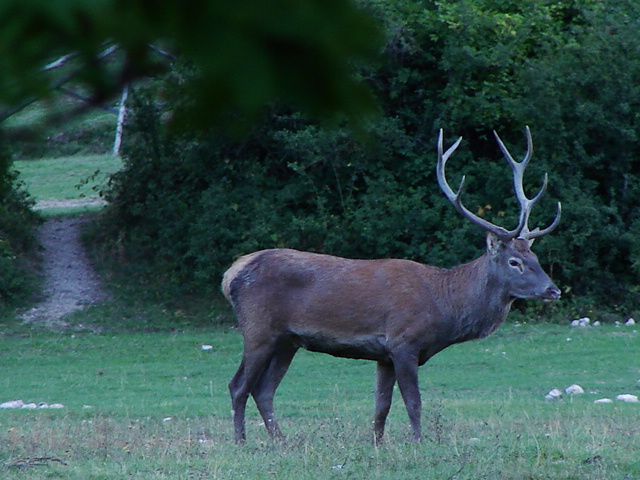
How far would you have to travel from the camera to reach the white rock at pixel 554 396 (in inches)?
418

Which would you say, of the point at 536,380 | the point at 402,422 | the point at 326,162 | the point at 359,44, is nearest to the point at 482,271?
the point at 402,422

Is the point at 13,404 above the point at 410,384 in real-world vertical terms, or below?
below

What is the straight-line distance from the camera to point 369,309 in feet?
26.7

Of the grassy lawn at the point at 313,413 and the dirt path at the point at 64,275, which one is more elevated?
the grassy lawn at the point at 313,413

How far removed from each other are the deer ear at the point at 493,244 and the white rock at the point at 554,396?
271 cm

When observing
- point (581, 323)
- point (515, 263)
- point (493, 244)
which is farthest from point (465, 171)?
point (515, 263)

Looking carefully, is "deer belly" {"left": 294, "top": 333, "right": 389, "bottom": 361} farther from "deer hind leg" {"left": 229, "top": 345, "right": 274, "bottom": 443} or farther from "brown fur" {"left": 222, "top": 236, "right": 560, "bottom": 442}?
"deer hind leg" {"left": 229, "top": 345, "right": 274, "bottom": 443}

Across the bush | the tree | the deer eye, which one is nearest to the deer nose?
the deer eye

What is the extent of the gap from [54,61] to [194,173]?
16403mm

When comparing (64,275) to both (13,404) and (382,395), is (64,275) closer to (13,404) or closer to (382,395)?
(13,404)

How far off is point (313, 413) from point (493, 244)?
2.64 meters

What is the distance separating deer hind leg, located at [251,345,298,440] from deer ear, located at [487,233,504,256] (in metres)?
1.93

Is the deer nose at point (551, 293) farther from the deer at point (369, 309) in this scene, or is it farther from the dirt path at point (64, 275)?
the dirt path at point (64, 275)

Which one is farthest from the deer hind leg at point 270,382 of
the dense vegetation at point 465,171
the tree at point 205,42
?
the dense vegetation at point 465,171
